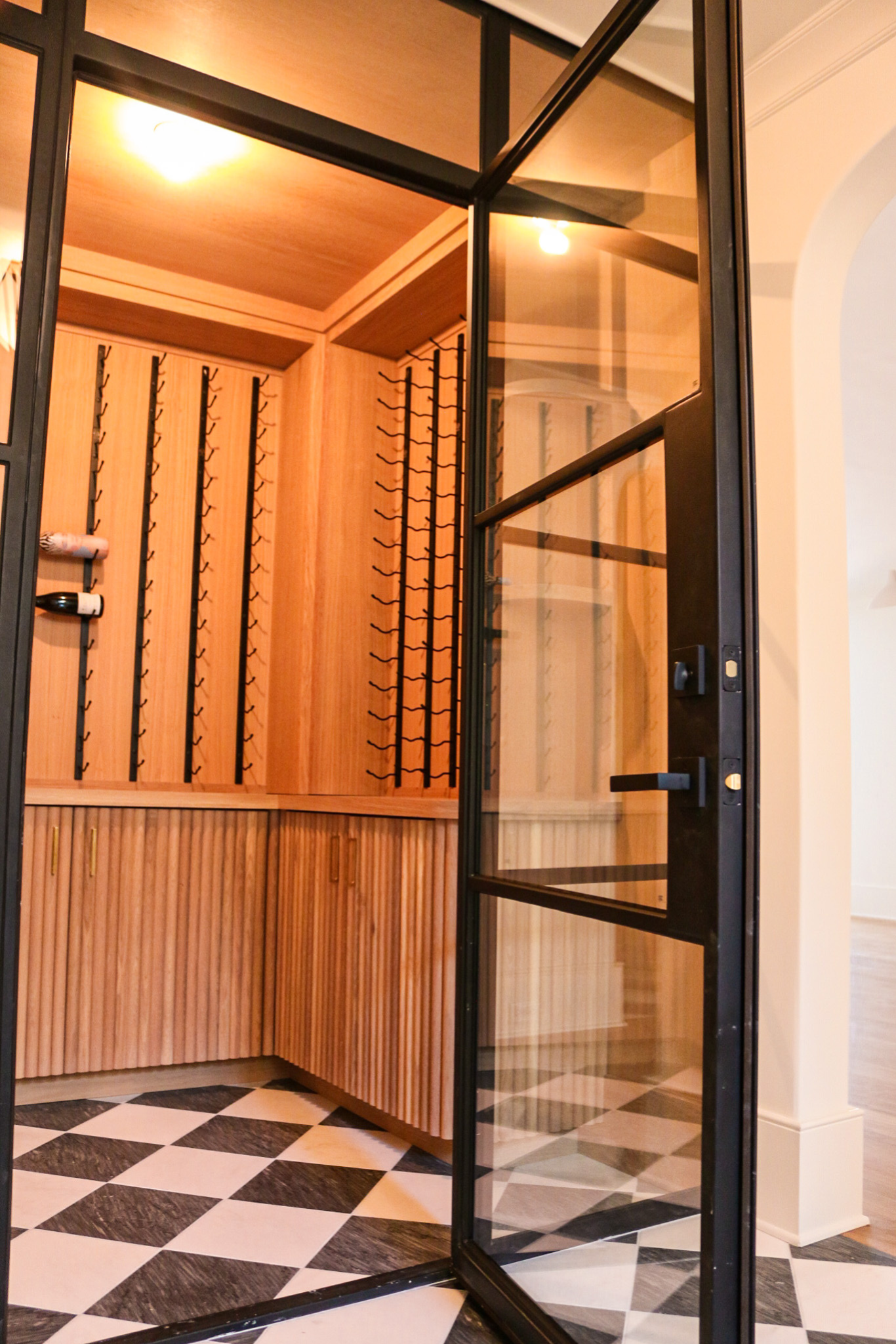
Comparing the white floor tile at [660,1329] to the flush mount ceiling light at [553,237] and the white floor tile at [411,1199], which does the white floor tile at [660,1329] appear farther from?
the flush mount ceiling light at [553,237]

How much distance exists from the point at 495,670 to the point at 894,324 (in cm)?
308

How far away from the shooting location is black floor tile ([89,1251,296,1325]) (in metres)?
1.82

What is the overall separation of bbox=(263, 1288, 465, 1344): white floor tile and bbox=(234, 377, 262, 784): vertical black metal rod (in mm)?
2033

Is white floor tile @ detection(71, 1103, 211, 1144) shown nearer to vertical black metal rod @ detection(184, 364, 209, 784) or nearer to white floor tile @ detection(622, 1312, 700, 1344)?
vertical black metal rod @ detection(184, 364, 209, 784)

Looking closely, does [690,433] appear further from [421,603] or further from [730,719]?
[421,603]

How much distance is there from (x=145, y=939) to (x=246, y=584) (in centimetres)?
128

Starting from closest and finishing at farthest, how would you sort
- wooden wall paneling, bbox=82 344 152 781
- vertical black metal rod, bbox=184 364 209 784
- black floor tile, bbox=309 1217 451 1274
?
1. black floor tile, bbox=309 1217 451 1274
2. wooden wall paneling, bbox=82 344 152 781
3. vertical black metal rod, bbox=184 364 209 784

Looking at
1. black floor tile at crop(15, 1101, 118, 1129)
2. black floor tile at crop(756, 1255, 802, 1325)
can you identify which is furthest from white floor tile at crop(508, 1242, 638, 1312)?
black floor tile at crop(15, 1101, 118, 1129)

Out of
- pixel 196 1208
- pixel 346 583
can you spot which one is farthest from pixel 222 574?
pixel 196 1208

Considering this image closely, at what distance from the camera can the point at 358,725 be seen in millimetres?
3527

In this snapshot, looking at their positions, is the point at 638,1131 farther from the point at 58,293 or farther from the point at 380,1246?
the point at 58,293

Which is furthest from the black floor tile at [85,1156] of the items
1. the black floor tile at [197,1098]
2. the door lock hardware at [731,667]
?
the door lock hardware at [731,667]

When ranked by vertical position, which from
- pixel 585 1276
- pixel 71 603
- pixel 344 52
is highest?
pixel 344 52

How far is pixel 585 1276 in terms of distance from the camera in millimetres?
1558
